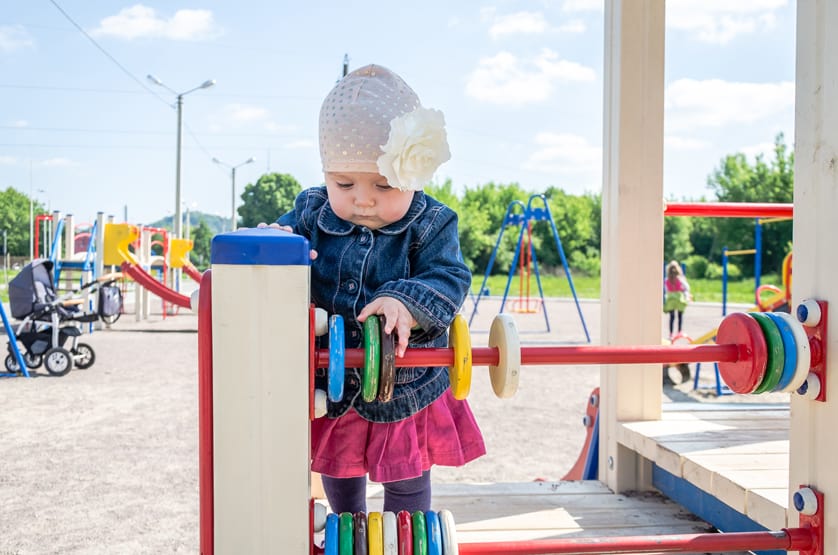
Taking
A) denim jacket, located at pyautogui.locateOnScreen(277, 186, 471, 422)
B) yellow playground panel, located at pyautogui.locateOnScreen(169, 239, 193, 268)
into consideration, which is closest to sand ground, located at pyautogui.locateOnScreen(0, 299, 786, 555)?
denim jacket, located at pyautogui.locateOnScreen(277, 186, 471, 422)

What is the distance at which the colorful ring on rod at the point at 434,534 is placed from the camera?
45.9 inches

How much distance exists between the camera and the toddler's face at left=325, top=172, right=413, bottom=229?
1408 mm

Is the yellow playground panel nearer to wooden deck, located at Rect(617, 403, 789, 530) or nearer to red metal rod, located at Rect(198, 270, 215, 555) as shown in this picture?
wooden deck, located at Rect(617, 403, 789, 530)

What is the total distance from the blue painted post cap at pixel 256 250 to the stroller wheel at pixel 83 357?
293 inches

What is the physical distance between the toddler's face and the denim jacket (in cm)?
5

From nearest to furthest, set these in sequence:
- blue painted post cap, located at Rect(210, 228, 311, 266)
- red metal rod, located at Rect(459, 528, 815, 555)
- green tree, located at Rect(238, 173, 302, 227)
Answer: blue painted post cap, located at Rect(210, 228, 311, 266), red metal rod, located at Rect(459, 528, 815, 555), green tree, located at Rect(238, 173, 302, 227)

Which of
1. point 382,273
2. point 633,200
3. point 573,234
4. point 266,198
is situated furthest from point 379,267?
point 266,198

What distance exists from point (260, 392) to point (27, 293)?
754cm

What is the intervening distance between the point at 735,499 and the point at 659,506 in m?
0.54

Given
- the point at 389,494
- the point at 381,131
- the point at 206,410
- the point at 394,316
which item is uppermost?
the point at 381,131

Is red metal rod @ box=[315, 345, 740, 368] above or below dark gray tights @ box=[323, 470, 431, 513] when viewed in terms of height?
above

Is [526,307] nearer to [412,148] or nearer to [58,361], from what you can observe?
[58,361]

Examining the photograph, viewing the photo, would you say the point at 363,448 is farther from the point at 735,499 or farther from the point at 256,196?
the point at 256,196

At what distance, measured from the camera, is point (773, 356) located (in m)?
1.29
